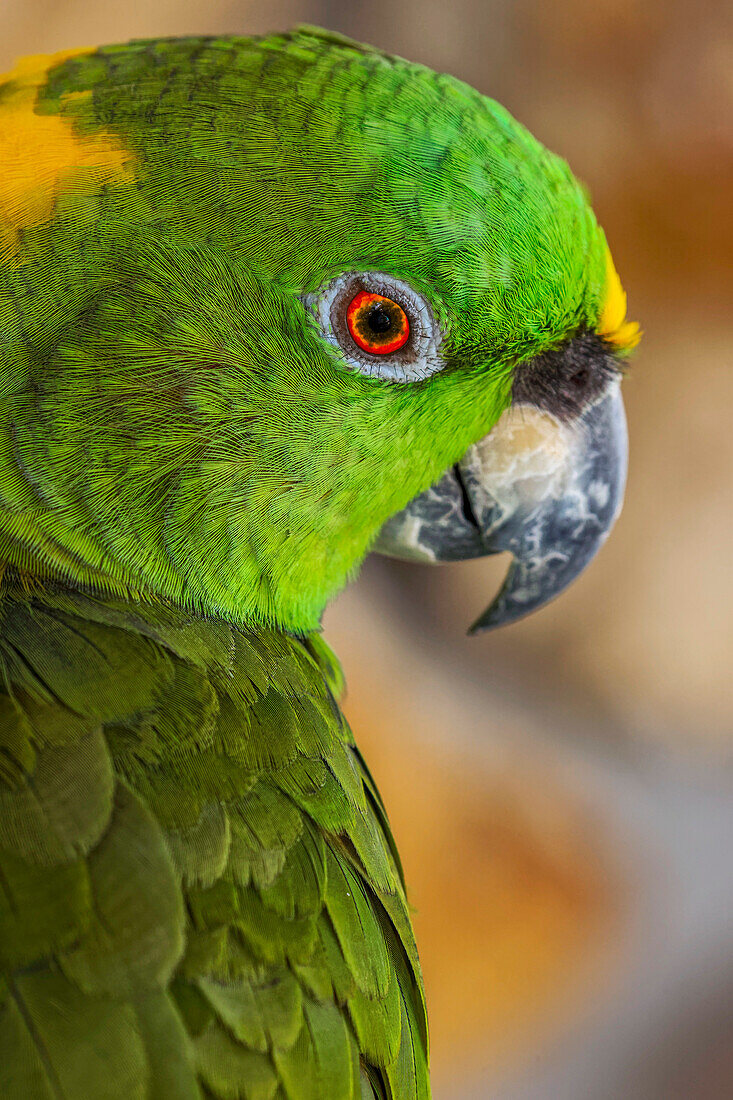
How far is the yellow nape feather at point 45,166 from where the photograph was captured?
0.73 m

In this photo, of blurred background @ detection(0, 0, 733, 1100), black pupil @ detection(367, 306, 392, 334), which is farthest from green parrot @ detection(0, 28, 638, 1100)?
blurred background @ detection(0, 0, 733, 1100)

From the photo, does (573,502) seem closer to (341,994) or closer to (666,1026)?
(341,994)

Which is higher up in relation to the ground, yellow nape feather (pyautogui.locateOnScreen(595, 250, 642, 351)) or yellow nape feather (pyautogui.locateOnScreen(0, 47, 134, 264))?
yellow nape feather (pyautogui.locateOnScreen(595, 250, 642, 351))

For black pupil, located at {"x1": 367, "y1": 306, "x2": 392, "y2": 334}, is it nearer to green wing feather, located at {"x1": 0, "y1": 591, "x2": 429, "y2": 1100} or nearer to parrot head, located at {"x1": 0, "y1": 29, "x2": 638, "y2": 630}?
parrot head, located at {"x1": 0, "y1": 29, "x2": 638, "y2": 630}

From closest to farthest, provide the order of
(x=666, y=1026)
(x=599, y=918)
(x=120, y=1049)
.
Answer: (x=120, y=1049) < (x=599, y=918) < (x=666, y=1026)

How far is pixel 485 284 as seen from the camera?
2.58ft

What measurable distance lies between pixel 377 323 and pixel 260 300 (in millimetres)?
103

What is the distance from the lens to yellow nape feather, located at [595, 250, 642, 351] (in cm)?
92

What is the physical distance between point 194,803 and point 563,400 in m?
0.54

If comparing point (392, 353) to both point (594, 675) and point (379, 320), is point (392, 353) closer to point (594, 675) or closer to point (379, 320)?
point (379, 320)

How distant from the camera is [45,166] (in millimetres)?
745

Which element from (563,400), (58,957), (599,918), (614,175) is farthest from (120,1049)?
(614,175)

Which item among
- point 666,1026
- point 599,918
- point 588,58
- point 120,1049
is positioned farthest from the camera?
point 666,1026

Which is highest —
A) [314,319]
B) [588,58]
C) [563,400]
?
[588,58]
